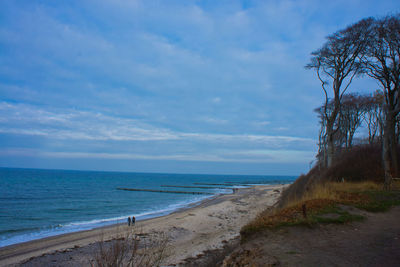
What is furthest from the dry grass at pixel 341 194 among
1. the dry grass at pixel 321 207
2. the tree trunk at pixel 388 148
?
the tree trunk at pixel 388 148

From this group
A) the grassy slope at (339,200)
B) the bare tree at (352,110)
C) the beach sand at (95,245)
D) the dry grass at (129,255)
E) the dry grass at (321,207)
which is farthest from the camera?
the bare tree at (352,110)

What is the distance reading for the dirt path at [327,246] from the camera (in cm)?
611

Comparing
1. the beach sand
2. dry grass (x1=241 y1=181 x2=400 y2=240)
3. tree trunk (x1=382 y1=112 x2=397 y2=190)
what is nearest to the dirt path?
Answer: dry grass (x1=241 y1=181 x2=400 y2=240)

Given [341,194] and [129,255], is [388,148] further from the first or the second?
[129,255]

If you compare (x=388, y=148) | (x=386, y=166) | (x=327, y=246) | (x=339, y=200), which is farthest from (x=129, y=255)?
(x=388, y=148)

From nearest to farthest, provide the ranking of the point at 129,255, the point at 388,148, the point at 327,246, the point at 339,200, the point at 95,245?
the point at 327,246 < the point at 129,255 < the point at 339,200 < the point at 95,245 < the point at 388,148

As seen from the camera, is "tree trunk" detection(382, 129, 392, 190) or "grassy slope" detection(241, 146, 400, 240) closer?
"grassy slope" detection(241, 146, 400, 240)

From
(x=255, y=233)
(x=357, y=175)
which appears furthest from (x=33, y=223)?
(x=357, y=175)

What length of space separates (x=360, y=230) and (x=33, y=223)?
24768 millimetres

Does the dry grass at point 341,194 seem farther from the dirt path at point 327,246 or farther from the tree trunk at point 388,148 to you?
the dirt path at point 327,246

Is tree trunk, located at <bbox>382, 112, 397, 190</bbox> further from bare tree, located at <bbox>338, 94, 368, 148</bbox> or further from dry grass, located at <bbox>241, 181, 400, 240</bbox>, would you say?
bare tree, located at <bbox>338, 94, 368, 148</bbox>

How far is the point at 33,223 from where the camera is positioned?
23.6 metres

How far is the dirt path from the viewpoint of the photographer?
6.11m

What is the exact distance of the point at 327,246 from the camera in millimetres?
7125
